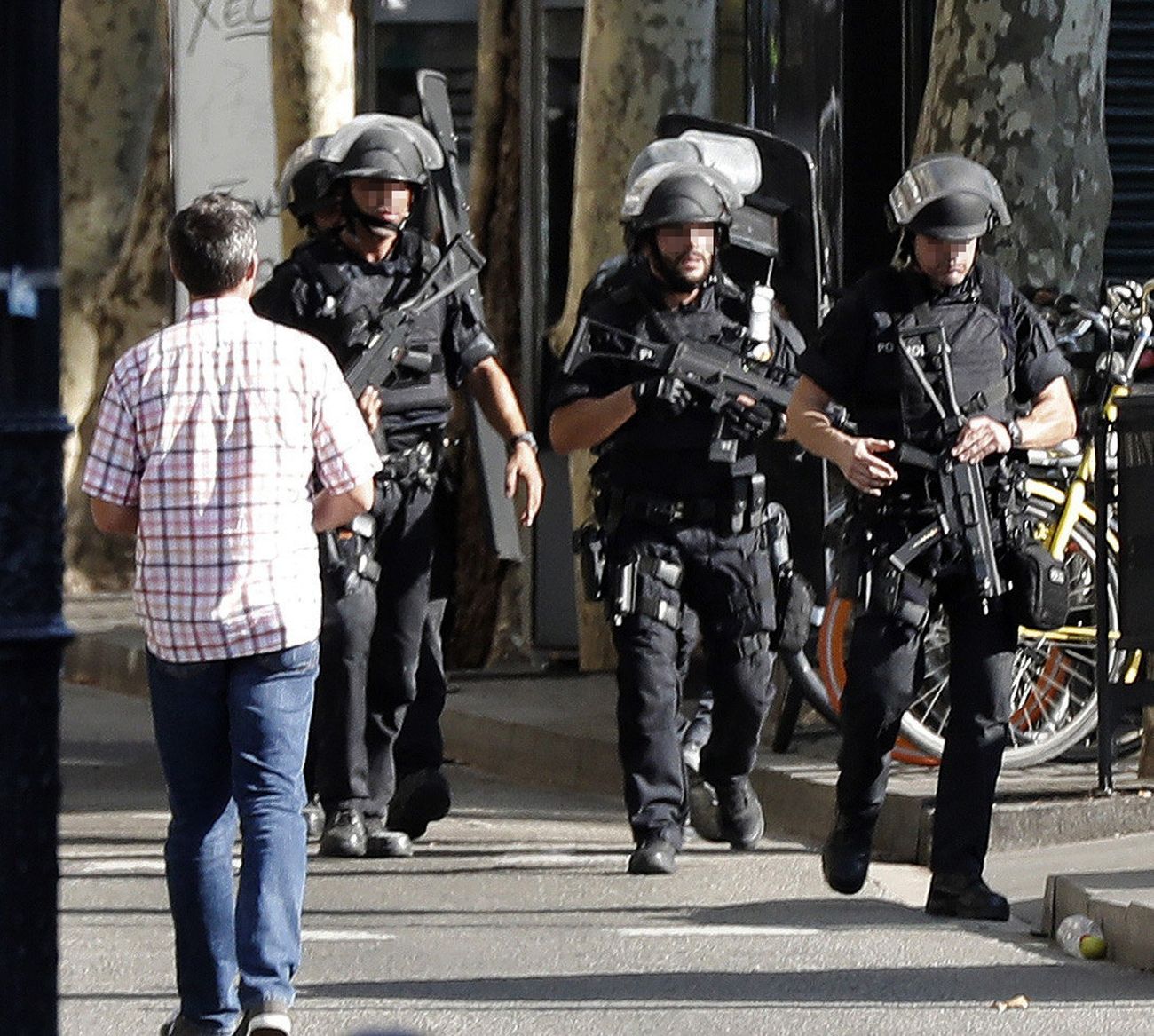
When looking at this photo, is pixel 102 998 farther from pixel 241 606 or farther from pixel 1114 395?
pixel 1114 395

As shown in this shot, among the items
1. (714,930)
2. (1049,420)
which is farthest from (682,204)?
(714,930)

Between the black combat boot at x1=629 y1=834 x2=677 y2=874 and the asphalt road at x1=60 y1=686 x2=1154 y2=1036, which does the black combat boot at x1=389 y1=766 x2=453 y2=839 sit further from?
the black combat boot at x1=629 y1=834 x2=677 y2=874

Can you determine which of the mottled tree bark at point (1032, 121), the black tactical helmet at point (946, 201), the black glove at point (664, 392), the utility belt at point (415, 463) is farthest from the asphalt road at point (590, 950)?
the mottled tree bark at point (1032, 121)

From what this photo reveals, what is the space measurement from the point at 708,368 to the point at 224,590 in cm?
266

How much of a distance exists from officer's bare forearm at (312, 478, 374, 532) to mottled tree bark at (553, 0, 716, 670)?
5.63 metres

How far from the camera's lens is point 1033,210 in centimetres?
1000

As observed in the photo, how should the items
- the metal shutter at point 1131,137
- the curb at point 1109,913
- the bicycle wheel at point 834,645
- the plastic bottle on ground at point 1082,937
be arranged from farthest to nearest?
the metal shutter at point 1131,137, the bicycle wheel at point 834,645, the plastic bottle on ground at point 1082,937, the curb at point 1109,913

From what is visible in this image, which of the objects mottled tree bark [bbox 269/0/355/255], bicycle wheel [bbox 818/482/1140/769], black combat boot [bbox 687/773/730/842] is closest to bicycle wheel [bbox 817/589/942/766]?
bicycle wheel [bbox 818/482/1140/769]

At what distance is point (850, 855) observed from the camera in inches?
305

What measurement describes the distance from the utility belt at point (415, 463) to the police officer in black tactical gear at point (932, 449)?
4.48ft

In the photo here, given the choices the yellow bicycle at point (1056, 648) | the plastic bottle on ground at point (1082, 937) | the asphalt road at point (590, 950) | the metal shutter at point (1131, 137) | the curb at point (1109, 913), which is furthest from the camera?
the metal shutter at point (1131, 137)

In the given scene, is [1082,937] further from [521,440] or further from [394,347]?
[394,347]

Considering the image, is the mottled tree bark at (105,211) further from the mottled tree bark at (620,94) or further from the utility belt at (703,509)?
the utility belt at (703,509)

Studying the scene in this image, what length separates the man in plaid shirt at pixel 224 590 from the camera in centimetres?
591
